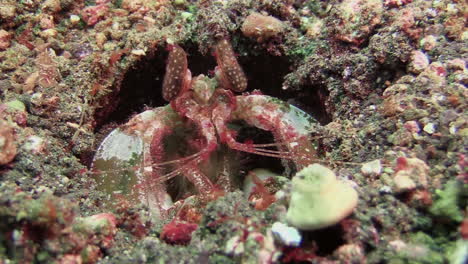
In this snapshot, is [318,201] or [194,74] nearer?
[318,201]

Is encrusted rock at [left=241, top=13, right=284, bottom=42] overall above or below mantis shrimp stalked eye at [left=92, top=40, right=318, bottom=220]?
above

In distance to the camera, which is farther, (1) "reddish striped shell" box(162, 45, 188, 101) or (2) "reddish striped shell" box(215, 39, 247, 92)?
(2) "reddish striped shell" box(215, 39, 247, 92)

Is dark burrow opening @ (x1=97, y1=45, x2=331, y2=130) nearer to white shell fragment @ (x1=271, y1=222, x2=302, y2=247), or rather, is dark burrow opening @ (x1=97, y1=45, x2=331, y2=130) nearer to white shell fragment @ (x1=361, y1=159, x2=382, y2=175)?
white shell fragment @ (x1=361, y1=159, x2=382, y2=175)

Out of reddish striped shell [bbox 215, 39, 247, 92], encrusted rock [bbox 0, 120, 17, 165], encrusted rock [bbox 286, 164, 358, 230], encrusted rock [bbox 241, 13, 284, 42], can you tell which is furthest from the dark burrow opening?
encrusted rock [bbox 286, 164, 358, 230]

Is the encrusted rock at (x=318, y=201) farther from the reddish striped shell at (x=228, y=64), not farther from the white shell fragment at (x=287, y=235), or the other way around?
the reddish striped shell at (x=228, y=64)

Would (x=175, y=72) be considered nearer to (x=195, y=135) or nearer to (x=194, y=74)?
(x=195, y=135)

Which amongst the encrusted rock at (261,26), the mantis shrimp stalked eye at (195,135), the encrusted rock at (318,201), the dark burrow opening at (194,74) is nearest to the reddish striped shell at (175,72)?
the mantis shrimp stalked eye at (195,135)

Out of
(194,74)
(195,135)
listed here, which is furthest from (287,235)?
(194,74)

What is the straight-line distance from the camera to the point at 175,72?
345cm

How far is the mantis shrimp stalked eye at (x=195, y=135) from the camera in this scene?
3.46 metres

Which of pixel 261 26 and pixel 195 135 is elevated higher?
pixel 261 26

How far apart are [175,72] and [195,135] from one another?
757mm

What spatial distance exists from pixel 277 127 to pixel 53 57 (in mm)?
2363

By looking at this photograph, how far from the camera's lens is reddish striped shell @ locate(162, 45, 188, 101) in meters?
3.40
